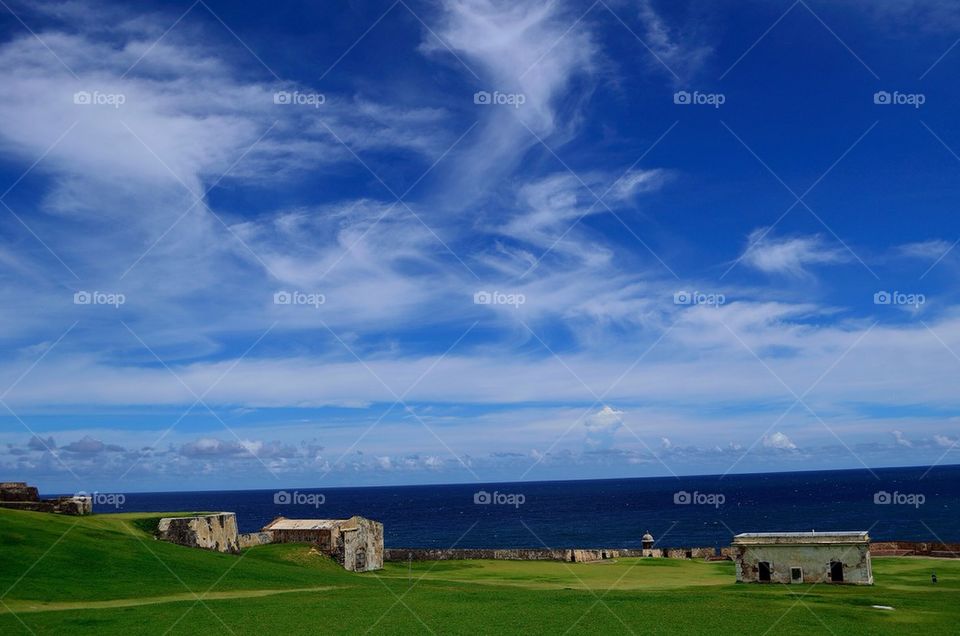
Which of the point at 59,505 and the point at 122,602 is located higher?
the point at 59,505

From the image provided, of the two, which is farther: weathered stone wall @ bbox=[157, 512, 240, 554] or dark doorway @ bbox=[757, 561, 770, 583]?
weathered stone wall @ bbox=[157, 512, 240, 554]

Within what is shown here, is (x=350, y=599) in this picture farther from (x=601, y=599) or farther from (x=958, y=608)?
(x=958, y=608)

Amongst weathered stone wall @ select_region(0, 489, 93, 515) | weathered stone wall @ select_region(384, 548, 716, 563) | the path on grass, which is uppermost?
weathered stone wall @ select_region(0, 489, 93, 515)

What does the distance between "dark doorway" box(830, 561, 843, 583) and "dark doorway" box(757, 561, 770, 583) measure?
302 centimetres

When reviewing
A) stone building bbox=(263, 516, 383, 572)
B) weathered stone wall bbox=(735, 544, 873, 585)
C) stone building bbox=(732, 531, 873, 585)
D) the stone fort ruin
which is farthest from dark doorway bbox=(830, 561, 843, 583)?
the stone fort ruin

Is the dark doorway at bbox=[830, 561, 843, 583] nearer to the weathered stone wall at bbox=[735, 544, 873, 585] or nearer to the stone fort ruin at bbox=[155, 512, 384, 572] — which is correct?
the weathered stone wall at bbox=[735, 544, 873, 585]

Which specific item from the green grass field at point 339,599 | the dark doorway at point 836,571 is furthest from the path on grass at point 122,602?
the dark doorway at point 836,571

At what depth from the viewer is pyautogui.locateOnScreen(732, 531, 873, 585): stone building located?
3825 centimetres

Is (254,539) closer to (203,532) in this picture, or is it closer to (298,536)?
(298,536)

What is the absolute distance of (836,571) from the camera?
3872 centimetres

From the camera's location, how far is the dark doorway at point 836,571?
38.6m

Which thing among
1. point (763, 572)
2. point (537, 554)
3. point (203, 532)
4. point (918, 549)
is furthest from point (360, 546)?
point (918, 549)

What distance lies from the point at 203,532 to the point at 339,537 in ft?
27.6

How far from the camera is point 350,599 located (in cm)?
2997
